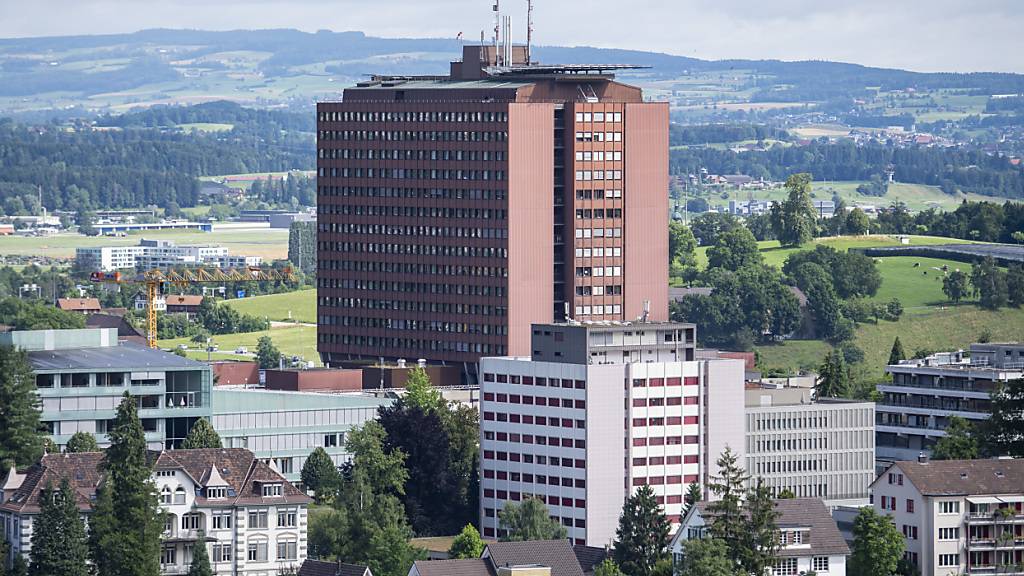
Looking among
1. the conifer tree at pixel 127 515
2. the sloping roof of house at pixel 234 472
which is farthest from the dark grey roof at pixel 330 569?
the sloping roof of house at pixel 234 472

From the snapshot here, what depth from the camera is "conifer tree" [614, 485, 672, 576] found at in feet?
587

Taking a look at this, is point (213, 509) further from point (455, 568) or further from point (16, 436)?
point (16, 436)

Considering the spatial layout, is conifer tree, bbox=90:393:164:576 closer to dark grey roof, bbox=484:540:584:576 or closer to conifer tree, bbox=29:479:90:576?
conifer tree, bbox=29:479:90:576

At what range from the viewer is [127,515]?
174 m

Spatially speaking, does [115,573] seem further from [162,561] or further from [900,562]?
[900,562]

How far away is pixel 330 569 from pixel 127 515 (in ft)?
48.1

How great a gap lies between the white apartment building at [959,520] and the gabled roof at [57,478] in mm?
52372

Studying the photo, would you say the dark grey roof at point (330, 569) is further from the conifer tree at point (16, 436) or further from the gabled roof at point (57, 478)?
the conifer tree at point (16, 436)

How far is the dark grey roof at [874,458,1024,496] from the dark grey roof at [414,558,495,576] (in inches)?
1359

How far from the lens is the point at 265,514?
181 meters

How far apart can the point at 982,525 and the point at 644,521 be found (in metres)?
22.9

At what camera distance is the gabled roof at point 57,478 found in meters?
176

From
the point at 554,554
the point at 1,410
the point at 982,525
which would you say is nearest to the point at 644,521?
the point at 554,554

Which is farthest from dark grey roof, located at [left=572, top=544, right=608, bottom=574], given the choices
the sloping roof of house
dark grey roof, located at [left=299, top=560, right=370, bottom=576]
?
the sloping roof of house
